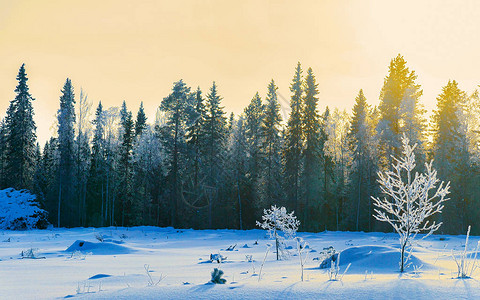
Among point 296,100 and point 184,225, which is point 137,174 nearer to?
point 184,225

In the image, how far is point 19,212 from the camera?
30641mm

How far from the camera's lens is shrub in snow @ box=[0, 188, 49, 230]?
30.1 meters

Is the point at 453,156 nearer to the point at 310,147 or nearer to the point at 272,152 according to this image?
the point at 310,147

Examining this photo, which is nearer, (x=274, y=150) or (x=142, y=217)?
(x=274, y=150)

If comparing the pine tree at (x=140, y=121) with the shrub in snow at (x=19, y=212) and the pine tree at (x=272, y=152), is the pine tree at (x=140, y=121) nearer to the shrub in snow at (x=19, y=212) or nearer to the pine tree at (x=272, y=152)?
the pine tree at (x=272, y=152)

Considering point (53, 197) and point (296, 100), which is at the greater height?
point (296, 100)

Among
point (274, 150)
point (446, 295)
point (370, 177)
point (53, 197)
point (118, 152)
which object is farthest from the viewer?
point (118, 152)

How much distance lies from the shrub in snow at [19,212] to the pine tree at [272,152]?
1987 centimetres

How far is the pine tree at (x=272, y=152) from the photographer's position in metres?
36.6

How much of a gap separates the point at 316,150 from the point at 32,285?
1279 inches

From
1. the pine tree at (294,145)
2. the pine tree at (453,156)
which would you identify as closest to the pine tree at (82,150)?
the pine tree at (294,145)

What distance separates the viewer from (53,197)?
4522 cm

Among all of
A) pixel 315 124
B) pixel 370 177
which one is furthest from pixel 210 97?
pixel 370 177

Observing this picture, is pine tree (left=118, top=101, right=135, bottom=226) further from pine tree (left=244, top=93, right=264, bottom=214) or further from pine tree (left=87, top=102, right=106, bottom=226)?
pine tree (left=244, top=93, right=264, bottom=214)
